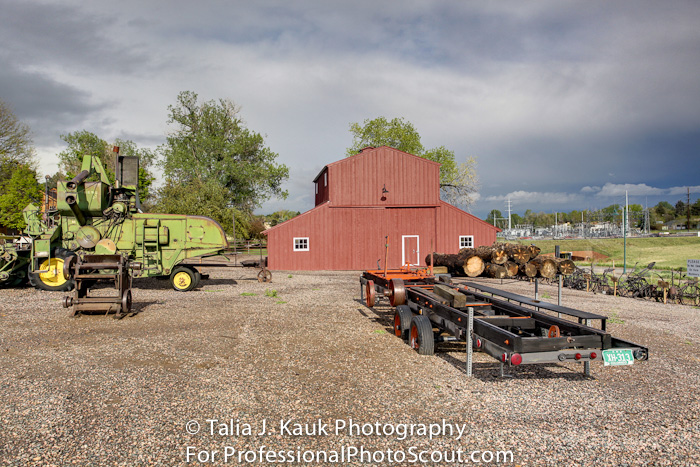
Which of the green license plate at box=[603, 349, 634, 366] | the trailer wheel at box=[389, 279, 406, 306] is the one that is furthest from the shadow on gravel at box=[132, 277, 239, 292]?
the green license plate at box=[603, 349, 634, 366]

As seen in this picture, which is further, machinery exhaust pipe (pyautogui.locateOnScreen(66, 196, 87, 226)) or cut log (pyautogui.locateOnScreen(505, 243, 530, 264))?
cut log (pyautogui.locateOnScreen(505, 243, 530, 264))

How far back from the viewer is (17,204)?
32.4m

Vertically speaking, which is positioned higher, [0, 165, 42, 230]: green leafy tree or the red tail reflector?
[0, 165, 42, 230]: green leafy tree

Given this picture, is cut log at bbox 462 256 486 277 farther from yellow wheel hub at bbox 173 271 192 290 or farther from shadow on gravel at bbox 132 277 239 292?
yellow wheel hub at bbox 173 271 192 290

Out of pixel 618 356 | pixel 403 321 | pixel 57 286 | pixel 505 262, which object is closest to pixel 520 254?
pixel 505 262

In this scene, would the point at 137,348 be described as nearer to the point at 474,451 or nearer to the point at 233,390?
the point at 233,390

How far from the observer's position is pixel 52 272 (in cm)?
1513

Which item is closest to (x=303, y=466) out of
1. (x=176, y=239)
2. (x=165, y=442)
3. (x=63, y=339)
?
(x=165, y=442)

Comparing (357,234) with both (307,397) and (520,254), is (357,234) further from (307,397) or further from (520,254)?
(307,397)

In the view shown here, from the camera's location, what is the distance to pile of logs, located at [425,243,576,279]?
19.0 meters

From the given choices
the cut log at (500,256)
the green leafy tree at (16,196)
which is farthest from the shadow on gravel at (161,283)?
the green leafy tree at (16,196)

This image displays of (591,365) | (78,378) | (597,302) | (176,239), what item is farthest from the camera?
(176,239)

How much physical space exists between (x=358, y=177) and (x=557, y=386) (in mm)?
22566

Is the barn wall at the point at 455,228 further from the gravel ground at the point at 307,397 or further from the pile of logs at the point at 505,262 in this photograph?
the gravel ground at the point at 307,397
